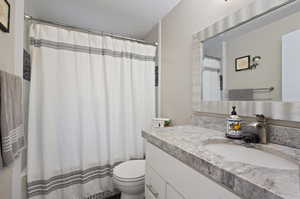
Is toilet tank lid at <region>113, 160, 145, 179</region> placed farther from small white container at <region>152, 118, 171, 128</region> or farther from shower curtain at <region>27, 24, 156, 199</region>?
small white container at <region>152, 118, 171, 128</region>

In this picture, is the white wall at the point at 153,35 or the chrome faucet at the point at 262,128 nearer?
the chrome faucet at the point at 262,128

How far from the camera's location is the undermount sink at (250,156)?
65cm

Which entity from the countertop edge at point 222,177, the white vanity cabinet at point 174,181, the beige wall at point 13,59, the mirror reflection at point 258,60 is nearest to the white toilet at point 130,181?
the white vanity cabinet at point 174,181

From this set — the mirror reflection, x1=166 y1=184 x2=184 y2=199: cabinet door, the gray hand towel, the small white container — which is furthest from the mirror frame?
the gray hand towel

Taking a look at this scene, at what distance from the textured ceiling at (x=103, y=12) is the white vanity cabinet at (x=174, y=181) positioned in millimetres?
1618

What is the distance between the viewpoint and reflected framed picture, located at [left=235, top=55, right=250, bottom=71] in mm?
1019

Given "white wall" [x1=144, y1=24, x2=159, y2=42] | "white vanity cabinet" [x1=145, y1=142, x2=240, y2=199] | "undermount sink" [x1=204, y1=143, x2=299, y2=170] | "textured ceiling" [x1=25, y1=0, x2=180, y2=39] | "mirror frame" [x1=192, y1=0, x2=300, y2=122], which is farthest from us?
"white wall" [x1=144, y1=24, x2=159, y2=42]

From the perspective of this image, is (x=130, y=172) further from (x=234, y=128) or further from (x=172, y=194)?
(x=234, y=128)

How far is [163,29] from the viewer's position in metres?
2.00

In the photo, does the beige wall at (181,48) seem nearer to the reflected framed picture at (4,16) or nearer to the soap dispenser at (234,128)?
the soap dispenser at (234,128)

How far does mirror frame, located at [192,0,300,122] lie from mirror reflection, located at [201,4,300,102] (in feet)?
0.11

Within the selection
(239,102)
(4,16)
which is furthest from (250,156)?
(4,16)

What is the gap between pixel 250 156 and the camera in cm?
78

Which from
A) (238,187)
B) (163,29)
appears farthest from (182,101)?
(238,187)
